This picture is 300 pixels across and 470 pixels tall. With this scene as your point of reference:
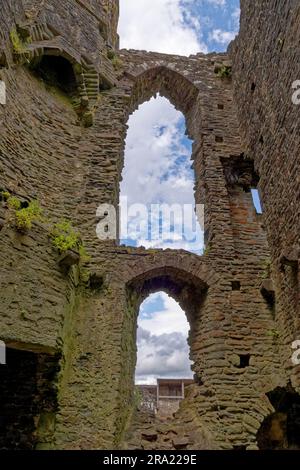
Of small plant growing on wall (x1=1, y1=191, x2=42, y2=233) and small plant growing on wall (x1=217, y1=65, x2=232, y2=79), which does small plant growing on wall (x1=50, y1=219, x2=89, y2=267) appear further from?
small plant growing on wall (x1=217, y1=65, x2=232, y2=79)

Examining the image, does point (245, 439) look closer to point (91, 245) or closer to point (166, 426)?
point (166, 426)

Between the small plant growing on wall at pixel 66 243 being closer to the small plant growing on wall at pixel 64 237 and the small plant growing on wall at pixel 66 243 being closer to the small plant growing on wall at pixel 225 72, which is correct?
the small plant growing on wall at pixel 64 237

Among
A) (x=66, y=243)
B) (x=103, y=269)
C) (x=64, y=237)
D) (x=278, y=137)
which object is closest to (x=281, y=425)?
(x=103, y=269)

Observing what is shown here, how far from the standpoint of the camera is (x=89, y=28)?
10602mm

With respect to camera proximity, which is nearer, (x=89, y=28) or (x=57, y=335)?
(x=57, y=335)

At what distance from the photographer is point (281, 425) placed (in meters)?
7.35

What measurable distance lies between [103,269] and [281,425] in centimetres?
488

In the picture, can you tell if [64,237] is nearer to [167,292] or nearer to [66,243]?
[66,243]

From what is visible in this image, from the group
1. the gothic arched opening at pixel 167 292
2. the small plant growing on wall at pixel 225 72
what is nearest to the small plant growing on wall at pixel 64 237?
the gothic arched opening at pixel 167 292

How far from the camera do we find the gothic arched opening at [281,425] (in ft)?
23.4

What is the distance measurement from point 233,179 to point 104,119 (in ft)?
13.0

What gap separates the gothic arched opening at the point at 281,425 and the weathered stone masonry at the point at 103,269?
1.18 feet
